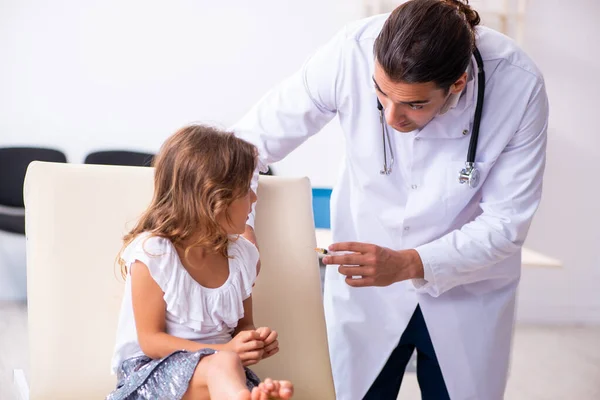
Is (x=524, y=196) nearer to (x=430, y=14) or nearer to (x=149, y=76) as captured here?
(x=430, y=14)

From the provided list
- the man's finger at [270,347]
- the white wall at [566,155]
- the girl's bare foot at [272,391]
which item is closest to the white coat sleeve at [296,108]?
the man's finger at [270,347]

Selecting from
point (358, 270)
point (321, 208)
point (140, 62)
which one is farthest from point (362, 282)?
point (140, 62)

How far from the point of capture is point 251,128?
163 centimetres

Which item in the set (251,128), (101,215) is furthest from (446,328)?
(101,215)

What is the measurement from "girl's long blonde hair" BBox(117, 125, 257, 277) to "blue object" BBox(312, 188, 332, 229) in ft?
7.29

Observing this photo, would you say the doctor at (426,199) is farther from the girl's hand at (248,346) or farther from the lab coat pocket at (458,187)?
the girl's hand at (248,346)

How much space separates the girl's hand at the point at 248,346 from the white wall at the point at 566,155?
120 inches

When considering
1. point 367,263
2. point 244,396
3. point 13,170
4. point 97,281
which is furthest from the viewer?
point 13,170

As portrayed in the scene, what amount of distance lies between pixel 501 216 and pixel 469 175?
11cm

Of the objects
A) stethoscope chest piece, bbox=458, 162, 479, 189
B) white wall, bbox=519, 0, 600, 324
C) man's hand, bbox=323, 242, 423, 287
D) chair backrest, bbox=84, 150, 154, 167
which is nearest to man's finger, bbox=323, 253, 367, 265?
man's hand, bbox=323, 242, 423, 287

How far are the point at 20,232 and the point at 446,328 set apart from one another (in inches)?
95.2

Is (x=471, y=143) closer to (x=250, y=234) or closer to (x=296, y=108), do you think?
(x=296, y=108)

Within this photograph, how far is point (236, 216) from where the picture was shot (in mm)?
1396

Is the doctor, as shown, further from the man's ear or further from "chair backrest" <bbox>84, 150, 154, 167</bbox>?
"chair backrest" <bbox>84, 150, 154, 167</bbox>
